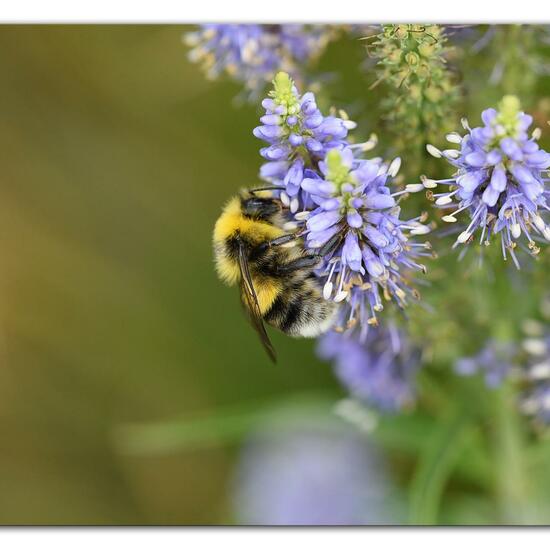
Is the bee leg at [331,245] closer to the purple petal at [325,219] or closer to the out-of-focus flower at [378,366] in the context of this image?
the purple petal at [325,219]

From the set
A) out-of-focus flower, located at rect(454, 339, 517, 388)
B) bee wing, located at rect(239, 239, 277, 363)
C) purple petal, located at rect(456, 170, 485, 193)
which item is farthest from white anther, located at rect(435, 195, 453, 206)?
out-of-focus flower, located at rect(454, 339, 517, 388)

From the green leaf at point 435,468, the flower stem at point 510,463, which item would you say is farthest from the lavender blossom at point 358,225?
the flower stem at point 510,463

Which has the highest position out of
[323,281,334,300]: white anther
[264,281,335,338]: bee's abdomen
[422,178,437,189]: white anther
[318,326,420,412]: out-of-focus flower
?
[422,178,437,189]: white anther

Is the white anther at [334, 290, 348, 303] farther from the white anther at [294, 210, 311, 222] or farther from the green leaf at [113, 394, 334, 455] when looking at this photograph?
the green leaf at [113, 394, 334, 455]

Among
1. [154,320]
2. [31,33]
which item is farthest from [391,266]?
[154,320]

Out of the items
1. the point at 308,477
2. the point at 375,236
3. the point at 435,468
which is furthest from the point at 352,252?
the point at 308,477
